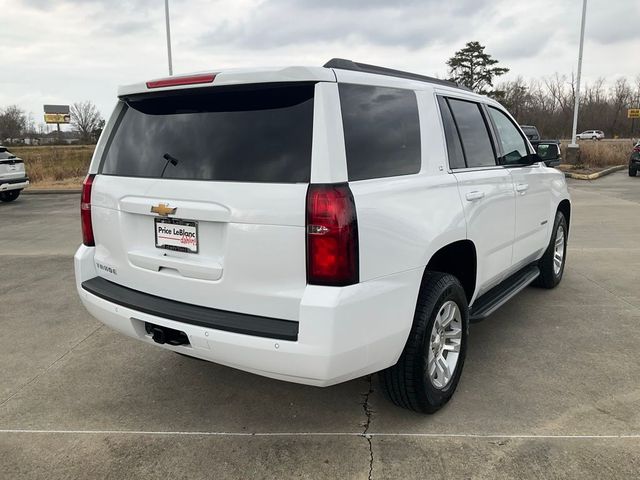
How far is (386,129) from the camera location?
8.89ft

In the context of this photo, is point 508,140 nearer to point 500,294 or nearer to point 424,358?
point 500,294

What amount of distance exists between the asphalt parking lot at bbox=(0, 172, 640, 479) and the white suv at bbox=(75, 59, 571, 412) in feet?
1.17

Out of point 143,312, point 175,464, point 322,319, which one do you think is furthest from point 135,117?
point 175,464

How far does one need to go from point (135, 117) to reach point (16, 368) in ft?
6.90

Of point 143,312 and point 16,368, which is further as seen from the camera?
point 16,368

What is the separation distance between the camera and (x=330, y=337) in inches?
88.3

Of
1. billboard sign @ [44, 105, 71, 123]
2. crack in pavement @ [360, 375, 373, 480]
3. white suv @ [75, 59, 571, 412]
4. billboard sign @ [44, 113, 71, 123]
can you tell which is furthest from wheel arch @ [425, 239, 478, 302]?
billboard sign @ [44, 105, 71, 123]

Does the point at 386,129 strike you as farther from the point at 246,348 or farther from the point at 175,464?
the point at 175,464

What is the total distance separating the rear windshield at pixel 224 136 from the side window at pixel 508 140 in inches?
84.8

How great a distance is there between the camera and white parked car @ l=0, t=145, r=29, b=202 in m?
13.8

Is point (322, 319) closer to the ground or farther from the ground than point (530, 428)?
farther from the ground

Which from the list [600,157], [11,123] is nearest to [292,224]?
[600,157]

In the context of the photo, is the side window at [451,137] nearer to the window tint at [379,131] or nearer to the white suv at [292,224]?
the white suv at [292,224]

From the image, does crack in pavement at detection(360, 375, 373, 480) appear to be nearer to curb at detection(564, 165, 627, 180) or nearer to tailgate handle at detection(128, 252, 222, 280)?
tailgate handle at detection(128, 252, 222, 280)
